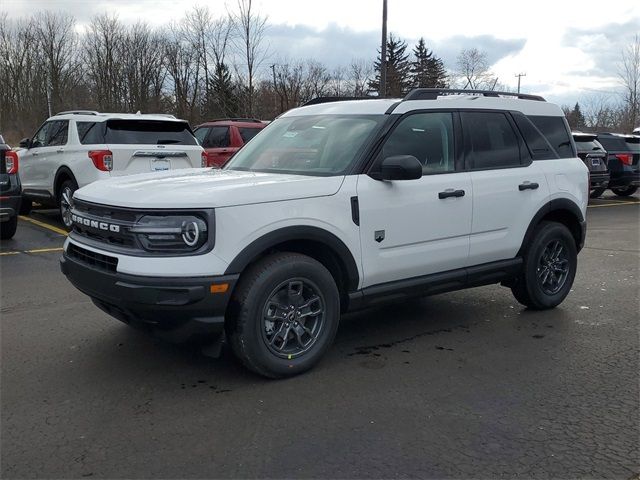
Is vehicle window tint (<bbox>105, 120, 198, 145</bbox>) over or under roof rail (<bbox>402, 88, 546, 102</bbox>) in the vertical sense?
under

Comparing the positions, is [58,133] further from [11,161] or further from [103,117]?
[11,161]

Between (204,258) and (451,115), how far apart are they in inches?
98.8

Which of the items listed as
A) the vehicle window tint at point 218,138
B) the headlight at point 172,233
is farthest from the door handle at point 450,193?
the vehicle window tint at point 218,138

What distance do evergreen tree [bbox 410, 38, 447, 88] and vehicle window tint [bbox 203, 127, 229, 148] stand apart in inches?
1646

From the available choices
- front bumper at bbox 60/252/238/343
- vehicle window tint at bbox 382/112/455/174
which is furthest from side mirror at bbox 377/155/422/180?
front bumper at bbox 60/252/238/343

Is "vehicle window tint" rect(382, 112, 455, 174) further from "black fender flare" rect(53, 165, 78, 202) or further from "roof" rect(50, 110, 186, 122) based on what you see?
"black fender flare" rect(53, 165, 78, 202)

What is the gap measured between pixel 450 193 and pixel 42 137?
8694mm

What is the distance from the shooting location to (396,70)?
55938mm

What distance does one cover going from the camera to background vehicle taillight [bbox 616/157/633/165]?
56.9 feet

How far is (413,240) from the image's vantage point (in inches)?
178

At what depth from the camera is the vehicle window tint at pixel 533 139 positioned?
5.48 meters

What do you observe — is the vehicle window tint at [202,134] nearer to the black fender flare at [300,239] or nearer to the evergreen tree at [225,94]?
the black fender flare at [300,239]

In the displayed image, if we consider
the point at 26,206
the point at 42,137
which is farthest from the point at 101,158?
the point at 26,206

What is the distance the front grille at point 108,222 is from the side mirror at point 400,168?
1.69m
